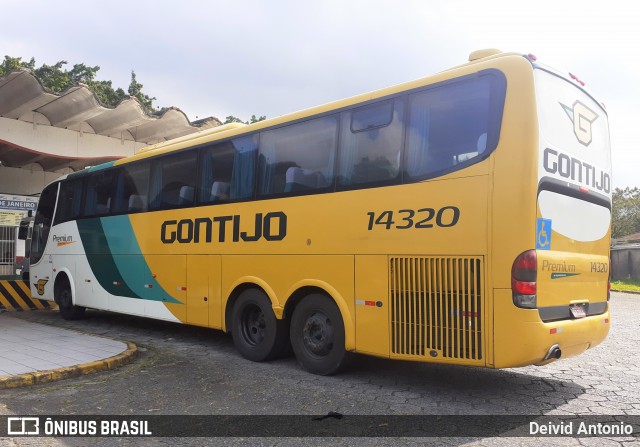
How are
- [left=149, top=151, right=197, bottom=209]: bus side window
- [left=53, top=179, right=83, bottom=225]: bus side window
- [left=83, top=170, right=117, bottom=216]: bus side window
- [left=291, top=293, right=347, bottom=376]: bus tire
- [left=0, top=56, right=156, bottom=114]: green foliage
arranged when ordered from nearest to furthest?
[left=291, top=293, right=347, bottom=376]: bus tire, [left=149, top=151, right=197, bottom=209]: bus side window, [left=83, top=170, right=117, bottom=216]: bus side window, [left=53, top=179, right=83, bottom=225]: bus side window, [left=0, top=56, right=156, bottom=114]: green foliage

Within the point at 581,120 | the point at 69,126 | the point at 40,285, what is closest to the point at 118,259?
the point at 40,285

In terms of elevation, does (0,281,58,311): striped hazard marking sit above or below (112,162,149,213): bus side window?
below

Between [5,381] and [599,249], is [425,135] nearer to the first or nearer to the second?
[599,249]

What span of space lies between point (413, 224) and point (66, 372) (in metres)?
4.60

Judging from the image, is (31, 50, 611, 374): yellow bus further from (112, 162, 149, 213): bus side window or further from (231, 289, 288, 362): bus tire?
(112, 162, 149, 213): bus side window

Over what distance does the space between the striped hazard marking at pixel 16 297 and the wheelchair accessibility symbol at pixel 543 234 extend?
13.1m

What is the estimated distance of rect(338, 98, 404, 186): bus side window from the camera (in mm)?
6055

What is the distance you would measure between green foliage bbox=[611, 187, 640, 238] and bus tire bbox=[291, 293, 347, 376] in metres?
47.4

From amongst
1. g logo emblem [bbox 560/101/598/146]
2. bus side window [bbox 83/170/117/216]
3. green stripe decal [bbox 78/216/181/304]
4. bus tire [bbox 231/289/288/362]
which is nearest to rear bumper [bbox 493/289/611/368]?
g logo emblem [bbox 560/101/598/146]

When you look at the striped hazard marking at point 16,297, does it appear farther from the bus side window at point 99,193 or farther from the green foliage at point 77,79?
the green foliage at point 77,79

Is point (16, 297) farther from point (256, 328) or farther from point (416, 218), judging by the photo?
point (416, 218)

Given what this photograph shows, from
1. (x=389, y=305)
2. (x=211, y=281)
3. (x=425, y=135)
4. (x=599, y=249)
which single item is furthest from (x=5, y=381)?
(x=599, y=249)

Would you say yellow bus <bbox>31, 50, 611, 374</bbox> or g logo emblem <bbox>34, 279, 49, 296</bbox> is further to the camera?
g logo emblem <bbox>34, 279, 49, 296</bbox>

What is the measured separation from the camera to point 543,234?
5.12 meters
